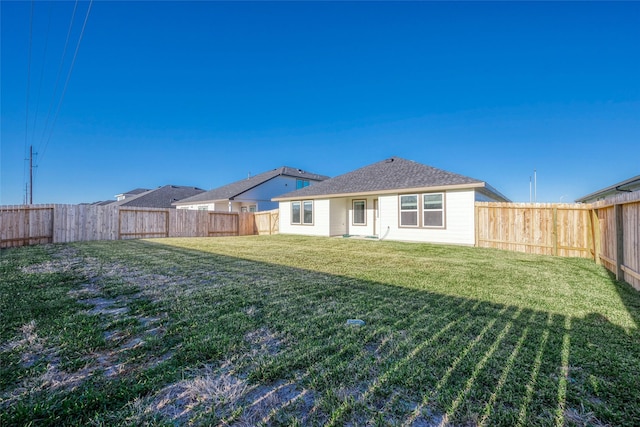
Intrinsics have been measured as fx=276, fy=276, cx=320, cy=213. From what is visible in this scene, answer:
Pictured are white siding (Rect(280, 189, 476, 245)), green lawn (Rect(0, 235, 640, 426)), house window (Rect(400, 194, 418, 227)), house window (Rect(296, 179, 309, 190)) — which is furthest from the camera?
house window (Rect(296, 179, 309, 190))

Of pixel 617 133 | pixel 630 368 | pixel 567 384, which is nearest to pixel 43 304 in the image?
pixel 567 384

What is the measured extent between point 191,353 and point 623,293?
6.09 m

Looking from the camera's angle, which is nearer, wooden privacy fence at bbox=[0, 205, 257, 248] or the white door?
wooden privacy fence at bbox=[0, 205, 257, 248]

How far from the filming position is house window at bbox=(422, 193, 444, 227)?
37.1 feet

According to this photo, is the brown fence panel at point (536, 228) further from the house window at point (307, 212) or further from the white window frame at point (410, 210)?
the house window at point (307, 212)

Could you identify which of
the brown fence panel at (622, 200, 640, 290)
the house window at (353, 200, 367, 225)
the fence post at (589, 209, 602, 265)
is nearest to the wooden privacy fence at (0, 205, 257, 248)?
the house window at (353, 200, 367, 225)

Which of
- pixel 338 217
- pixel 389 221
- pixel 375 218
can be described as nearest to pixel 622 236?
pixel 389 221

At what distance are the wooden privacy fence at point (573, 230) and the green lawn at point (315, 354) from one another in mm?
996

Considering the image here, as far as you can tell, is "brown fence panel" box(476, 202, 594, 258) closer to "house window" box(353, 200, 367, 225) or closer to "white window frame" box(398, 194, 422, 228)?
"white window frame" box(398, 194, 422, 228)

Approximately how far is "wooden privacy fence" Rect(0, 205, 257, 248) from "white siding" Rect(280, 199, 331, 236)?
3256 mm

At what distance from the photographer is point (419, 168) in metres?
13.9

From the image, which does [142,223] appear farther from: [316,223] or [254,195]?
[316,223]

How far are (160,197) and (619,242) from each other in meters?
30.8

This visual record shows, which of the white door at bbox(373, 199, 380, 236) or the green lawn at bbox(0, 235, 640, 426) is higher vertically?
the white door at bbox(373, 199, 380, 236)
